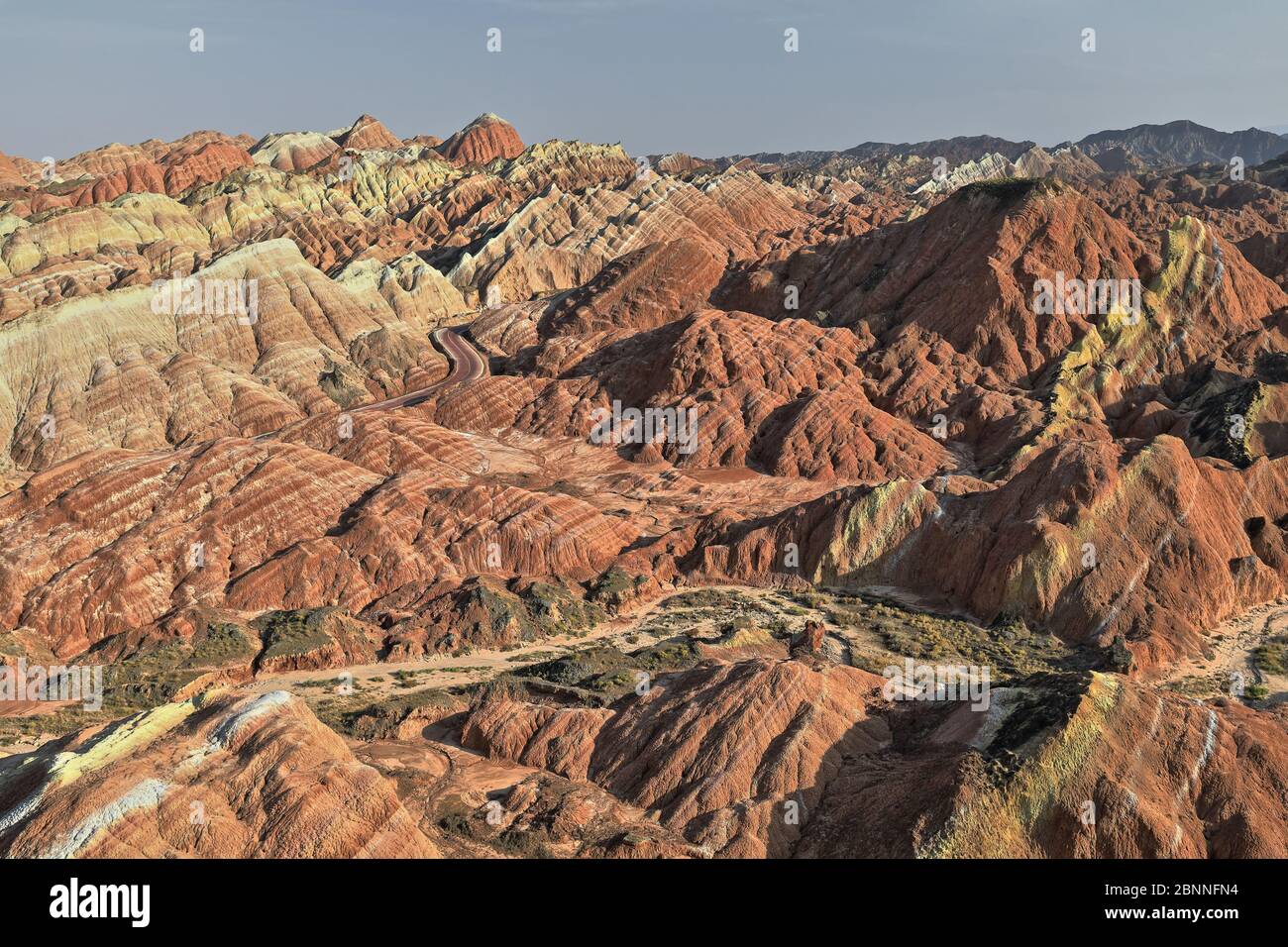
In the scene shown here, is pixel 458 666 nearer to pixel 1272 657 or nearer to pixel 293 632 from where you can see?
pixel 293 632

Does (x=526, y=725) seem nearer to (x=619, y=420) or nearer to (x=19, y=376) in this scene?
(x=619, y=420)

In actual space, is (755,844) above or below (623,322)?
below

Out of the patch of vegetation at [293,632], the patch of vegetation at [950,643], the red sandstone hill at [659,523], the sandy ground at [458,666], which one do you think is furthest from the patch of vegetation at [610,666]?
the patch of vegetation at [293,632]

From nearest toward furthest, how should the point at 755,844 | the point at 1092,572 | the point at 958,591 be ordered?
the point at 755,844 < the point at 1092,572 < the point at 958,591

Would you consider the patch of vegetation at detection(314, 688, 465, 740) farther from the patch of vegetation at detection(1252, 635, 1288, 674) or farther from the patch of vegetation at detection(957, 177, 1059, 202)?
the patch of vegetation at detection(957, 177, 1059, 202)

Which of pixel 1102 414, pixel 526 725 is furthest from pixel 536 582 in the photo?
pixel 1102 414

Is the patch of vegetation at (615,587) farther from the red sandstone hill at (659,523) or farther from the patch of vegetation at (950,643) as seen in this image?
the patch of vegetation at (950,643)

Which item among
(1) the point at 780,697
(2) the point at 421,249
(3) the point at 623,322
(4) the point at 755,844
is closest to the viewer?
(4) the point at 755,844

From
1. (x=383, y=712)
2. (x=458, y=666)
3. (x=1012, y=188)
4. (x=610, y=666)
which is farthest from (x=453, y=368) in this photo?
(x=383, y=712)
